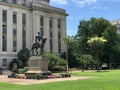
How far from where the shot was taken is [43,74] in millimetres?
39906

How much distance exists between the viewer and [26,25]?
83688mm

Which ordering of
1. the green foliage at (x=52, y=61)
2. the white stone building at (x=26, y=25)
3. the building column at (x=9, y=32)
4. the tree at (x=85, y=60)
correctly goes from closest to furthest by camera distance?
the green foliage at (x=52, y=61) < the white stone building at (x=26, y=25) < the building column at (x=9, y=32) < the tree at (x=85, y=60)

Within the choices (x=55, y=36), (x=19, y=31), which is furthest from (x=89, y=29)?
(x=19, y=31)

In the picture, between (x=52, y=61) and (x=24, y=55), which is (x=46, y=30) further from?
(x=52, y=61)

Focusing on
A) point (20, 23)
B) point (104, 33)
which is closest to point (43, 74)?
point (20, 23)

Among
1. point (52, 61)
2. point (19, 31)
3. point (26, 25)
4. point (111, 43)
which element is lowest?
point (52, 61)

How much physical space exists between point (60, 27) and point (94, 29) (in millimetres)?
10341

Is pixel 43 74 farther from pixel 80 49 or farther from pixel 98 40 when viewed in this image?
pixel 80 49

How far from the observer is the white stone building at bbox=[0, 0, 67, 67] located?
77750 millimetres

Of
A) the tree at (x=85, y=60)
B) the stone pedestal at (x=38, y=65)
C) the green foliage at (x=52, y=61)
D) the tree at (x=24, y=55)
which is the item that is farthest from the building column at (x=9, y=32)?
the stone pedestal at (x=38, y=65)

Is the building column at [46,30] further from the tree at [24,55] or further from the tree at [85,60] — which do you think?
the tree at [85,60]

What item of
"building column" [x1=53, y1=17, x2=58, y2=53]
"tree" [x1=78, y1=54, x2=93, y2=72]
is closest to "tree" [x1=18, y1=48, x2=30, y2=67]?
"building column" [x1=53, y1=17, x2=58, y2=53]

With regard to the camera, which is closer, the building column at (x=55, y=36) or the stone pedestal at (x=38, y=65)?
the stone pedestal at (x=38, y=65)

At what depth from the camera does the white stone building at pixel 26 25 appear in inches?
3061
